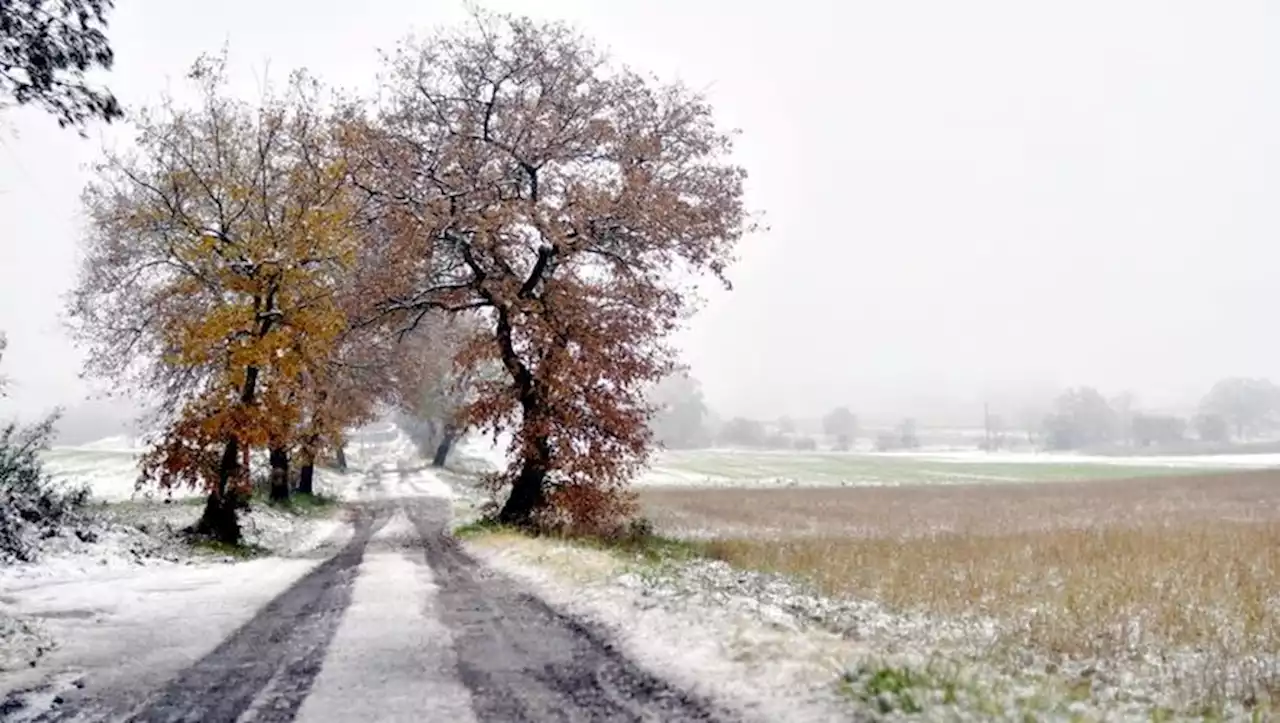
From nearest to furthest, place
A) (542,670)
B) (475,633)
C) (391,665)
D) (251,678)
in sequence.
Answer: (251,678) → (542,670) → (391,665) → (475,633)

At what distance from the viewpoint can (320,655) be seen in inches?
352

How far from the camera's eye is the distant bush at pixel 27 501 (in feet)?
49.9

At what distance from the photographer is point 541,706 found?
6.95 meters

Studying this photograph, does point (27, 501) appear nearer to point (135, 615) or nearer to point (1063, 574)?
point (135, 615)

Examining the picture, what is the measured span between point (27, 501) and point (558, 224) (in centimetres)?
1239

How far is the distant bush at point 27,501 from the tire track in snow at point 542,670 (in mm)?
8058

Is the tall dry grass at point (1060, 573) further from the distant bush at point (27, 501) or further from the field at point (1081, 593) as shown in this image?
the distant bush at point (27, 501)

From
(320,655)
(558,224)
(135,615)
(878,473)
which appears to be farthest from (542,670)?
(878,473)

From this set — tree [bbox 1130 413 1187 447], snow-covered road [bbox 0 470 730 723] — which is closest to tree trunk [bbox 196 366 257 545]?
snow-covered road [bbox 0 470 730 723]

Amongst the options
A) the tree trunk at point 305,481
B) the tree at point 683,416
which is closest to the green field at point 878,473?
the tree trunk at point 305,481

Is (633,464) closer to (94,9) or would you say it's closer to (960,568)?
(960,568)

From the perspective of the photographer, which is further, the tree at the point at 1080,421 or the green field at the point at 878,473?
the tree at the point at 1080,421

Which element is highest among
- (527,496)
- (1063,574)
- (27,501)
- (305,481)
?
(27,501)

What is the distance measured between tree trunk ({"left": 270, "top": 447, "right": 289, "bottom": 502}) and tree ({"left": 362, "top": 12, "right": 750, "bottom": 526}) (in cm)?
1536
